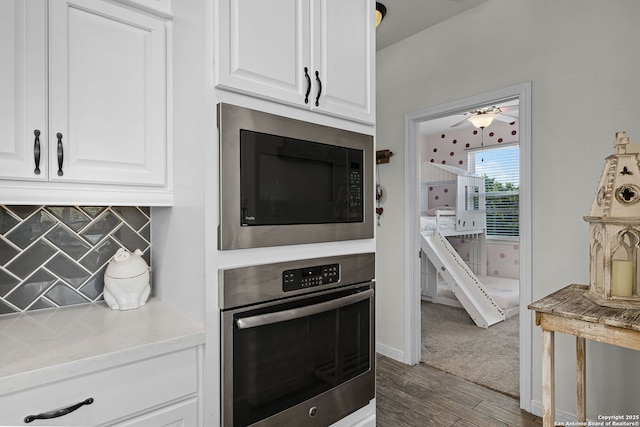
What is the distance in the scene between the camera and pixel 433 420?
7.38ft

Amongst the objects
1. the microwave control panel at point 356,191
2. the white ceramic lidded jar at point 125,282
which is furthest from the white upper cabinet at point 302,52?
the white ceramic lidded jar at point 125,282

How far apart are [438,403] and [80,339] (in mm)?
2252

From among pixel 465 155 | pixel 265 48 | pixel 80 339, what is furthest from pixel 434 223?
pixel 80 339

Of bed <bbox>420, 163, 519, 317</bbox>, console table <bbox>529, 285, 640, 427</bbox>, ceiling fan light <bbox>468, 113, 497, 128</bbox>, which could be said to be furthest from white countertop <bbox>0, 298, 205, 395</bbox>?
bed <bbox>420, 163, 519, 317</bbox>

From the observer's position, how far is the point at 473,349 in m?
3.39

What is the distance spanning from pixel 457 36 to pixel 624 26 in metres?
1.04

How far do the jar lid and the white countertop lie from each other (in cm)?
15

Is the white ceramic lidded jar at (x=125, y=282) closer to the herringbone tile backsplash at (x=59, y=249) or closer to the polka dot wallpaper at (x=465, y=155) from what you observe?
the herringbone tile backsplash at (x=59, y=249)

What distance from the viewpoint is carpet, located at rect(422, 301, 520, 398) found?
282cm

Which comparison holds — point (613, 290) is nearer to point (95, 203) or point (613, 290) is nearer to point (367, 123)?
point (367, 123)

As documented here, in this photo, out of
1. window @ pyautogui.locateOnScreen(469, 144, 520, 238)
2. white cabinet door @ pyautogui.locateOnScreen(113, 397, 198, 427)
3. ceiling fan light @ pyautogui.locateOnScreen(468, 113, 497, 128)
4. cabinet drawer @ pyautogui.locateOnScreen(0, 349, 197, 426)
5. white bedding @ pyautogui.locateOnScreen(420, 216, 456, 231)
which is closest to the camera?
cabinet drawer @ pyautogui.locateOnScreen(0, 349, 197, 426)

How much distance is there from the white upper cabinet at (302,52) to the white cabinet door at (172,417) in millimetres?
1050

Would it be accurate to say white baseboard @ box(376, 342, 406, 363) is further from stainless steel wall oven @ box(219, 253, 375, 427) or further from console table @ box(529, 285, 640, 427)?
console table @ box(529, 285, 640, 427)

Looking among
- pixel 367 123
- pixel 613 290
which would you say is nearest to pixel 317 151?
pixel 367 123
